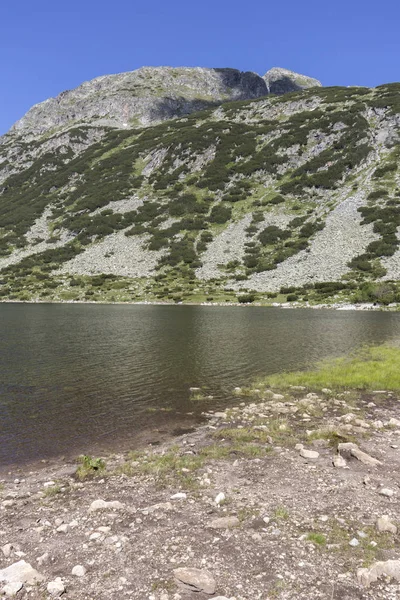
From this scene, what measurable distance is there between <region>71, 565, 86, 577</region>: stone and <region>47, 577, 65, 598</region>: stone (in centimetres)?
29

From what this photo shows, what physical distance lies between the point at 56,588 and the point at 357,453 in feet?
28.2

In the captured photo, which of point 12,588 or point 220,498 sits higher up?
A: point 12,588

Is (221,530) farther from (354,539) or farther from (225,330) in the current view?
(225,330)

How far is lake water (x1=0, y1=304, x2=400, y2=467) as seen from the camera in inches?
566

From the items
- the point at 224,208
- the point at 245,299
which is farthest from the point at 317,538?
the point at 224,208

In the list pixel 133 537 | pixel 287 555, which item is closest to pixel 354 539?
pixel 287 555

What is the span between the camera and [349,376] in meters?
21.3

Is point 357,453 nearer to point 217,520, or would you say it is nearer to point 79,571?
point 217,520

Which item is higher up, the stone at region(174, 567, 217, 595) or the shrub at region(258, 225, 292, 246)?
the shrub at region(258, 225, 292, 246)

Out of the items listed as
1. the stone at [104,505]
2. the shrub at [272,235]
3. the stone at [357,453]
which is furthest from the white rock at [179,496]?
the shrub at [272,235]

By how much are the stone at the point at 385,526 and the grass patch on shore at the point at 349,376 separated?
485 inches

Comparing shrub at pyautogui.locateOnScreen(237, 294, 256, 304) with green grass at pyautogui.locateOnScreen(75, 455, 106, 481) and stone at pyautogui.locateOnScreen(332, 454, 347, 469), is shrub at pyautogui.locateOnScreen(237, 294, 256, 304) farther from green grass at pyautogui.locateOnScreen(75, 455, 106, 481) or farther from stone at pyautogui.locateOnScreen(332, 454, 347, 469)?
green grass at pyautogui.locateOnScreen(75, 455, 106, 481)

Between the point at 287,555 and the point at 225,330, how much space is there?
3269cm

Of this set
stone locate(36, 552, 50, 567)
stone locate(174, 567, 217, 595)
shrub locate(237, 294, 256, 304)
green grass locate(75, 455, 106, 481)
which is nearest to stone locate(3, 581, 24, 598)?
stone locate(36, 552, 50, 567)
